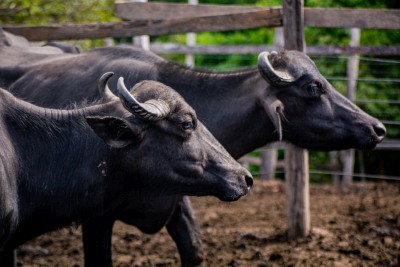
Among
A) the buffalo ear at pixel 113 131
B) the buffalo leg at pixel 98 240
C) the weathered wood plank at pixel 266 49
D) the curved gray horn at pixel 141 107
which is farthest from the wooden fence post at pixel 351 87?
the buffalo ear at pixel 113 131

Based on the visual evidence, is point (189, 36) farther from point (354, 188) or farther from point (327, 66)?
point (354, 188)

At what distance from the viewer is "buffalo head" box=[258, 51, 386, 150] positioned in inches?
262

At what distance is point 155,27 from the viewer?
8.48m

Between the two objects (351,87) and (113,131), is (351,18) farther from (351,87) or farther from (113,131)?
(113,131)

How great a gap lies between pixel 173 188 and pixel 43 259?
2.86m

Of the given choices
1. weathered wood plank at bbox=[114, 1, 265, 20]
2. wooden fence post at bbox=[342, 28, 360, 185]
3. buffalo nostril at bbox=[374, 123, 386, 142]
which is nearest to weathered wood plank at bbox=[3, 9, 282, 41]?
weathered wood plank at bbox=[114, 1, 265, 20]

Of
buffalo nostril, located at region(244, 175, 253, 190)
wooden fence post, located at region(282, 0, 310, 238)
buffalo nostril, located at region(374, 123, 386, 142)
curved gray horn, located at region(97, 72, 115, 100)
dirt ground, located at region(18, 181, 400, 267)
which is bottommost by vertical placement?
dirt ground, located at region(18, 181, 400, 267)

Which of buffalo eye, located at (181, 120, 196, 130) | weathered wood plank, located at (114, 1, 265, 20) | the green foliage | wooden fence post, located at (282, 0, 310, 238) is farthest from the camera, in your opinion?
the green foliage

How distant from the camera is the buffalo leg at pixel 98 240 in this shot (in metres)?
6.41

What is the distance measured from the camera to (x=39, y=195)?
5.36m

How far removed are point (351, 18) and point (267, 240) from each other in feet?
8.55

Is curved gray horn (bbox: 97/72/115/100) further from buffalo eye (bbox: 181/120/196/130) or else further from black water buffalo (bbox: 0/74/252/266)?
buffalo eye (bbox: 181/120/196/130)

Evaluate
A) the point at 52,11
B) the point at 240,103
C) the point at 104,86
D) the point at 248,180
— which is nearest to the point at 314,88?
the point at 240,103

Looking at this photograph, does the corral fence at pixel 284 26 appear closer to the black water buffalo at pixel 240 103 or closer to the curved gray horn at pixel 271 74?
the black water buffalo at pixel 240 103
